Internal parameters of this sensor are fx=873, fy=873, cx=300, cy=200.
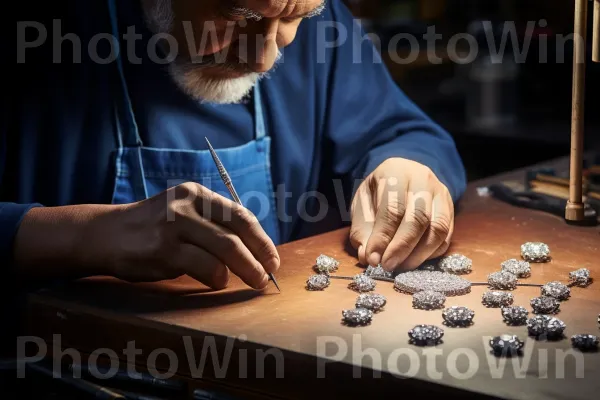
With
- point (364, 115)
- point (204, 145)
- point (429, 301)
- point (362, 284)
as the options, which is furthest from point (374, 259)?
point (364, 115)

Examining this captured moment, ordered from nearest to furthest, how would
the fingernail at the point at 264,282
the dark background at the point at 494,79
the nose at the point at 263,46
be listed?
the fingernail at the point at 264,282
the nose at the point at 263,46
the dark background at the point at 494,79

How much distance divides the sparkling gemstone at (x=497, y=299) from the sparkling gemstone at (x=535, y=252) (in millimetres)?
273

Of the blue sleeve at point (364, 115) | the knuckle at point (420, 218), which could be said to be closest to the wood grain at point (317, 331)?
the knuckle at point (420, 218)

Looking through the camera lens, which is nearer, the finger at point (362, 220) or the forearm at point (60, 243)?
the forearm at point (60, 243)

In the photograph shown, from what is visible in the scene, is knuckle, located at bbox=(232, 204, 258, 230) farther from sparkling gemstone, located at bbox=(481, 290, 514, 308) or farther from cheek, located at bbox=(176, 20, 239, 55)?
cheek, located at bbox=(176, 20, 239, 55)

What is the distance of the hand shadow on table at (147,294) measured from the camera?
1.43 meters

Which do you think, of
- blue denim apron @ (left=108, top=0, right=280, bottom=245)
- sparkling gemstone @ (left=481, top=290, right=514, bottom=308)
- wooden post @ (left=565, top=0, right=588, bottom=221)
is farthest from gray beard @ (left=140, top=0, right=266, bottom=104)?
sparkling gemstone @ (left=481, top=290, right=514, bottom=308)

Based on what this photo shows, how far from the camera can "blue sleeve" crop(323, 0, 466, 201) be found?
86.1 inches

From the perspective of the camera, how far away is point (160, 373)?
135cm

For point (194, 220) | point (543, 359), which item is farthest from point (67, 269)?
point (543, 359)

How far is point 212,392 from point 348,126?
119 centimetres

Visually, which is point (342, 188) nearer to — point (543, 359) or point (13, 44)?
point (13, 44)

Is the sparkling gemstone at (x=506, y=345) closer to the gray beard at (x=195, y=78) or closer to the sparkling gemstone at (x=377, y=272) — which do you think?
the sparkling gemstone at (x=377, y=272)

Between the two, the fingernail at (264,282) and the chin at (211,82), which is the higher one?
the chin at (211,82)
